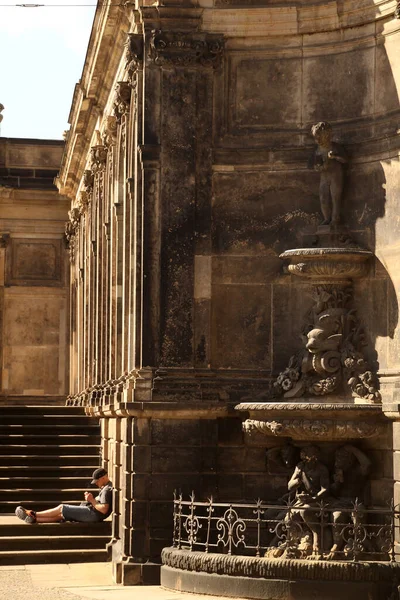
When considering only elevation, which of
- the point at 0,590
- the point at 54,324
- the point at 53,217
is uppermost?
the point at 53,217

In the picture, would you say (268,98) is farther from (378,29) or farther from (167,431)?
(167,431)

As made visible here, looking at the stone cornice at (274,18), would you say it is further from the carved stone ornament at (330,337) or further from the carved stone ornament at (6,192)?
the carved stone ornament at (6,192)

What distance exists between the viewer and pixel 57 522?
80.7 feet

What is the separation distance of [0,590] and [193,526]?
96.2 inches

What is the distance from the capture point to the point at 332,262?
66.3 feet

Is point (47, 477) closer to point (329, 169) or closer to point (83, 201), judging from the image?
point (83, 201)

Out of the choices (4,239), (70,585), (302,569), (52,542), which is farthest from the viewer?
(4,239)

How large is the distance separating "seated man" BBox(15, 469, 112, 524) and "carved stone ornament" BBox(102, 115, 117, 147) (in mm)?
5959

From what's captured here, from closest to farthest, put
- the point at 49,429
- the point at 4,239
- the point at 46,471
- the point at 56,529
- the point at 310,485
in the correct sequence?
the point at 310,485 → the point at 56,529 → the point at 46,471 → the point at 49,429 → the point at 4,239

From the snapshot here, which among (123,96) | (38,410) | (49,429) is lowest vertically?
(49,429)

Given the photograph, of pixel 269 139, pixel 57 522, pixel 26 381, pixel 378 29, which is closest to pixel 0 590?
pixel 57 522

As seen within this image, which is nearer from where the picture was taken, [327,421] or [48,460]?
[327,421]

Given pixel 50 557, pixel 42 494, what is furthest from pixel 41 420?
pixel 50 557

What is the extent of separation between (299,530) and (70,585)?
313 cm
